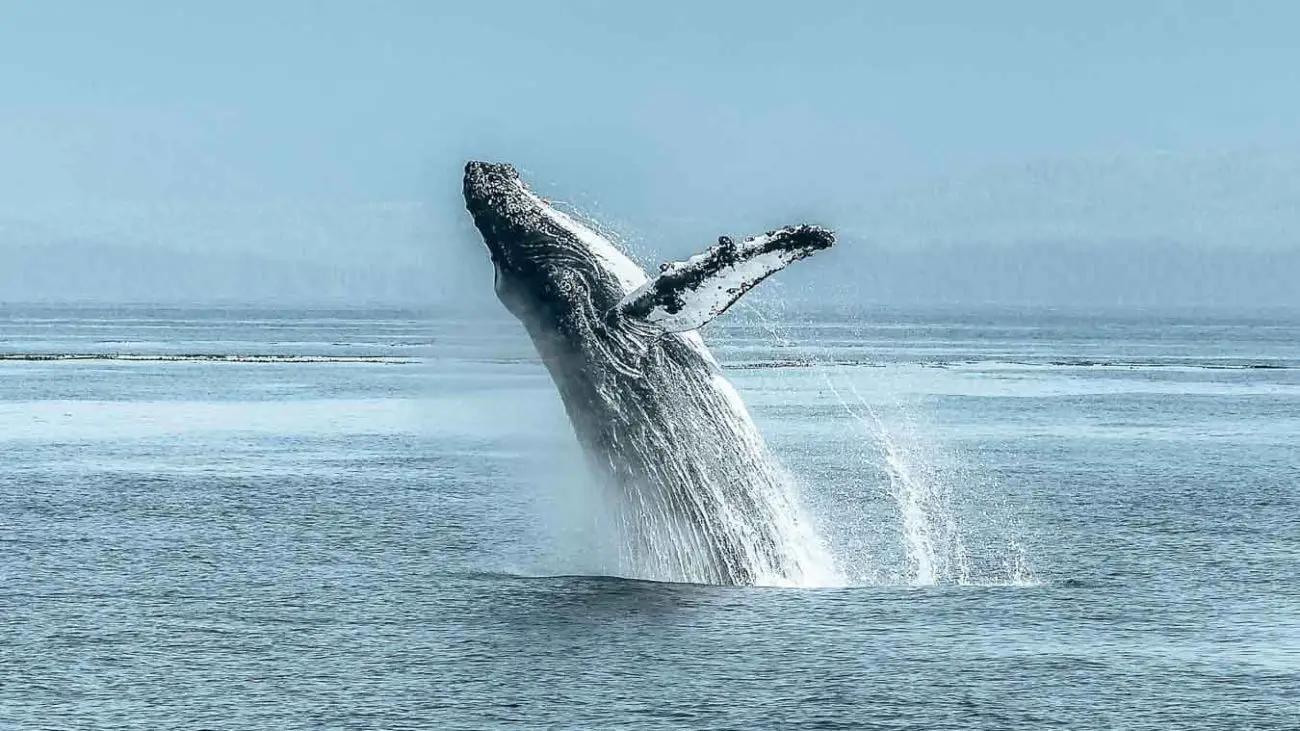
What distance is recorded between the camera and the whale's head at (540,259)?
17.0 meters

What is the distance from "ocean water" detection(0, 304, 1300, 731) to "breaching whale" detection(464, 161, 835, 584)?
2.07 ft

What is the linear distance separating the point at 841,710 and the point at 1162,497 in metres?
15.9

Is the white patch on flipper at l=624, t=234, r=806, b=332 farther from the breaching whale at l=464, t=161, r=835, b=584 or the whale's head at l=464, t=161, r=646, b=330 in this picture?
the whale's head at l=464, t=161, r=646, b=330

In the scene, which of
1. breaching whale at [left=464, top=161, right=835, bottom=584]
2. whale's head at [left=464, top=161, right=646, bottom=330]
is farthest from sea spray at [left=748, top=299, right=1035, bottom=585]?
whale's head at [left=464, top=161, right=646, bottom=330]

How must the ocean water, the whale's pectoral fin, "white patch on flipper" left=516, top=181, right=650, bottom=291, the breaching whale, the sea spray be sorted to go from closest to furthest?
the ocean water
the whale's pectoral fin
the breaching whale
"white patch on flipper" left=516, top=181, right=650, bottom=291
the sea spray

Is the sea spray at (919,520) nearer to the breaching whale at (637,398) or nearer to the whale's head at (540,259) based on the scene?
the breaching whale at (637,398)

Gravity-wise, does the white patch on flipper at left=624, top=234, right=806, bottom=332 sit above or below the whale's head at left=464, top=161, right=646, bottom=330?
below

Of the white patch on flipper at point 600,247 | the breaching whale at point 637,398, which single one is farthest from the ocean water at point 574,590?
the white patch on flipper at point 600,247

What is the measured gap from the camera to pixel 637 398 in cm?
1706

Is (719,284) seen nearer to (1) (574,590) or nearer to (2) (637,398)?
(2) (637,398)

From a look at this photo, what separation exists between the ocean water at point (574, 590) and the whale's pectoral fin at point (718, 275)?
1421 mm

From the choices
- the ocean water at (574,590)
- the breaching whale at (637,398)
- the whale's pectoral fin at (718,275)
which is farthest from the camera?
the breaching whale at (637,398)

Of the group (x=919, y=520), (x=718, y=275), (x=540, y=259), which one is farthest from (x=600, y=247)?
(x=919, y=520)

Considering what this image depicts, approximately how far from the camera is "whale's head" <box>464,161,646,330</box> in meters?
17.0
